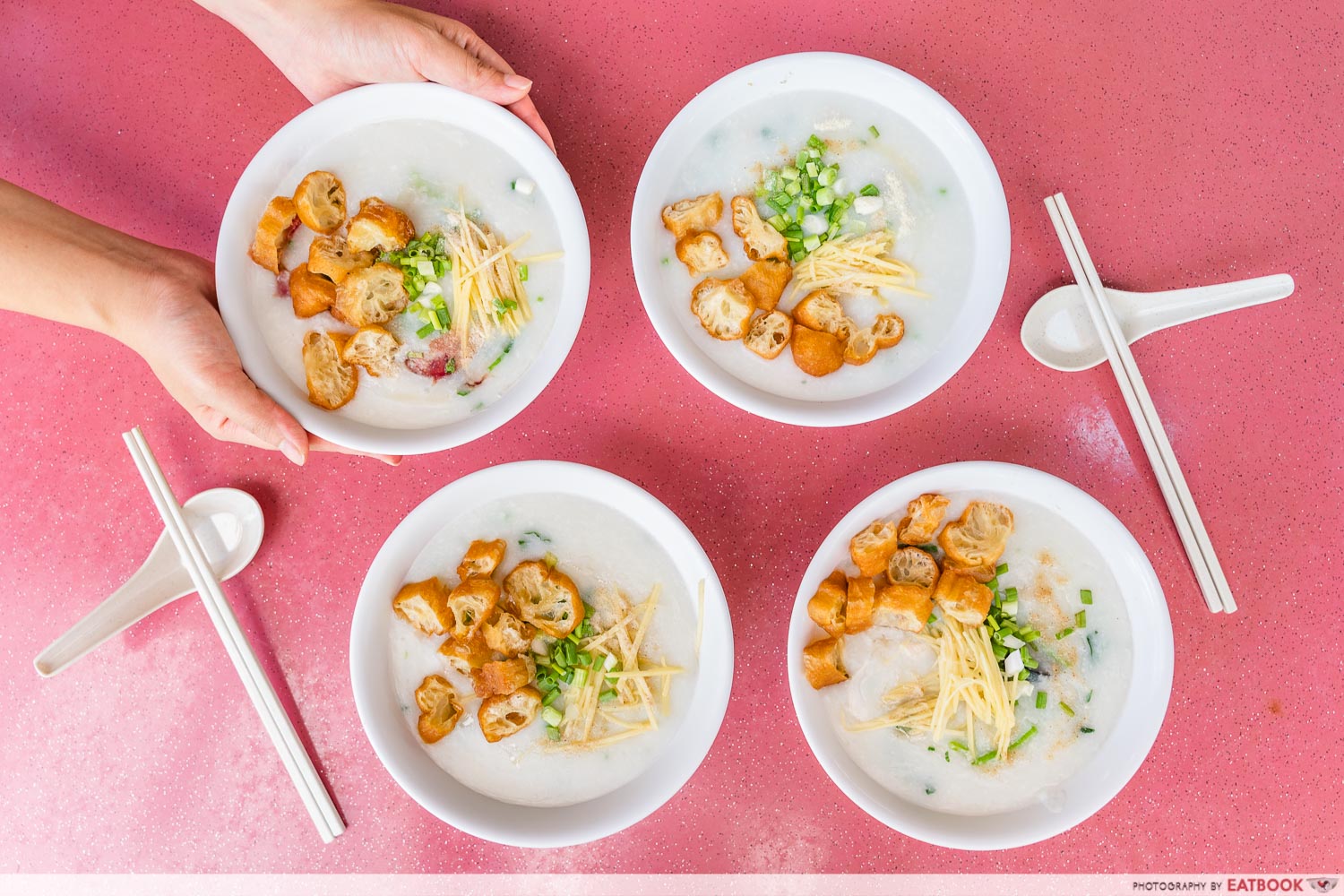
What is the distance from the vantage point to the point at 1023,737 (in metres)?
1.66

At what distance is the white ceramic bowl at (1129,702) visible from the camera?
1587mm

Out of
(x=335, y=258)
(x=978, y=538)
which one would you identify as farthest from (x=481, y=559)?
(x=978, y=538)

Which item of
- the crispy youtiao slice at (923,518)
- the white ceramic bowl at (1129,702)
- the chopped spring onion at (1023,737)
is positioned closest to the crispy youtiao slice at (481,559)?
the white ceramic bowl at (1129,702)

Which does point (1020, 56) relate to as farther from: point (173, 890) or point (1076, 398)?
point (173, 890)

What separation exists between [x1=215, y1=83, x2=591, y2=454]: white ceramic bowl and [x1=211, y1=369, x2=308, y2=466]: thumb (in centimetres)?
3

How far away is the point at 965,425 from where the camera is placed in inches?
71.1

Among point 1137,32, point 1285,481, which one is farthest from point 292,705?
point 1137,32

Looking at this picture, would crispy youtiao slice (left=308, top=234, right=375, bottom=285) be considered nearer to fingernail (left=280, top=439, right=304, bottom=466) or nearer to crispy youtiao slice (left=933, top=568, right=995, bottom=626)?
fingernail (left=280, top=439, right=304, bottom=466)

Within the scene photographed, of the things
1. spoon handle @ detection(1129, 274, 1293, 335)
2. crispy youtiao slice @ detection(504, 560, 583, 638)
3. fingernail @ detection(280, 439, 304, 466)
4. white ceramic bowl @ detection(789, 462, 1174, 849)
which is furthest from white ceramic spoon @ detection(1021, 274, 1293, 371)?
fingernail @ detection(280, 439, 304, 466)

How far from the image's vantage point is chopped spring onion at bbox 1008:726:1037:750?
1662mm

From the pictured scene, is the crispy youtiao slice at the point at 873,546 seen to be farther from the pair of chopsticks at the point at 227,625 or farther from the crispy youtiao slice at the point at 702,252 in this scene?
the pair of chopsticks at the point at 227,625

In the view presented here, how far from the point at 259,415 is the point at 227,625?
0.49 meters

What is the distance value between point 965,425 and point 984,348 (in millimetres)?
175

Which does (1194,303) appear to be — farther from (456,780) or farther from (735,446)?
(456,780)
